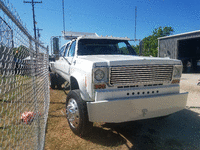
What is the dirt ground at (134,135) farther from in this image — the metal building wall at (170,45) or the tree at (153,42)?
the tree at (153,42)

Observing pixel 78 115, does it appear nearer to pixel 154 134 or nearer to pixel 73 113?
pixel 73 113

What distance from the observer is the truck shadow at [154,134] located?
2.71 meters

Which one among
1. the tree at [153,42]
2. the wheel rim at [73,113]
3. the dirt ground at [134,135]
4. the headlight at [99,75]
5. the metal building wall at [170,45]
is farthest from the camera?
the tree at [153,42]

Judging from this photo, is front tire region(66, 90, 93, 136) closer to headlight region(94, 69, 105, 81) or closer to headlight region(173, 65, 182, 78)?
headlight region(94, 69, 105, 81)

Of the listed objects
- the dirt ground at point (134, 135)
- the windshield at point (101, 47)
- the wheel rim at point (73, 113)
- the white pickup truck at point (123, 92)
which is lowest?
the dirt ground at point (134, 135)

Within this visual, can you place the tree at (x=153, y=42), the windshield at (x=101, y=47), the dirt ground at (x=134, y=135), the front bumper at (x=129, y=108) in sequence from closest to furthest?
the front bumper at (x=129, y=108)
the dirt ground at (x=134, y=135)
the windshield at (x=101, y=47)
the tree at (x=153, y=42)

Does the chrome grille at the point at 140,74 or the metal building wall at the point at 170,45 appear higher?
the metal building wall at the point at 170,45

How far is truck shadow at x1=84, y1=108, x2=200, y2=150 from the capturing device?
2.71 metres

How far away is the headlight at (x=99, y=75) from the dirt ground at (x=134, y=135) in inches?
48.7

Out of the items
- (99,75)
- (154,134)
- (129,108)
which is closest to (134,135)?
(154,134)

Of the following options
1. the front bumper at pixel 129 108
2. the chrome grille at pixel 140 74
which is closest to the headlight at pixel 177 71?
the chrome grille at pixel 140 74

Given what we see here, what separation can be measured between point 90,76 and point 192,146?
85.8 inches

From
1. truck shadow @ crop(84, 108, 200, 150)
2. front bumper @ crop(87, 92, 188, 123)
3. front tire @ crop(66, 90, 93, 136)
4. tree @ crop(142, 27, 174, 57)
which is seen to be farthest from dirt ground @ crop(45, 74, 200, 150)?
tree @ crop(142, 27, 174, 57)

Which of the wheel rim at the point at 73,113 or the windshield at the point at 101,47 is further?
the windshield at the point at 101,47
